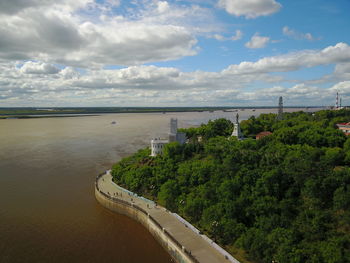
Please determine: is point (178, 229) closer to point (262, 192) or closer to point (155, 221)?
point (155, 221)

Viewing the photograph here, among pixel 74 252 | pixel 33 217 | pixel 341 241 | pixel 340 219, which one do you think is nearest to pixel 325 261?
pixel 341 241

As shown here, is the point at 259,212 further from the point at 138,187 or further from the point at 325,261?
the point at 138,187

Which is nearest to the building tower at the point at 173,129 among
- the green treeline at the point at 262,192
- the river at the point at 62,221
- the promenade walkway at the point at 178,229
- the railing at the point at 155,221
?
the green treeline at the point at 262,192

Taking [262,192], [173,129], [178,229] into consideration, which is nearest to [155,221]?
[178,229]

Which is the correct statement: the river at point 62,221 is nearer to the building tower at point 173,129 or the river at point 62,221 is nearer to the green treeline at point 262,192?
the green treeline at point 262,192

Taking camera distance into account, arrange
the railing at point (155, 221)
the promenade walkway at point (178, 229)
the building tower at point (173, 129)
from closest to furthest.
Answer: the promenade walkway at point (178, 229) < the railing at point (155, 221) < the building tower at point (173, 129)

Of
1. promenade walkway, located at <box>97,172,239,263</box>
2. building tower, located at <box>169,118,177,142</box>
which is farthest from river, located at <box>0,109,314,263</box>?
building tower, located at <box>169,118,177,142</box>
